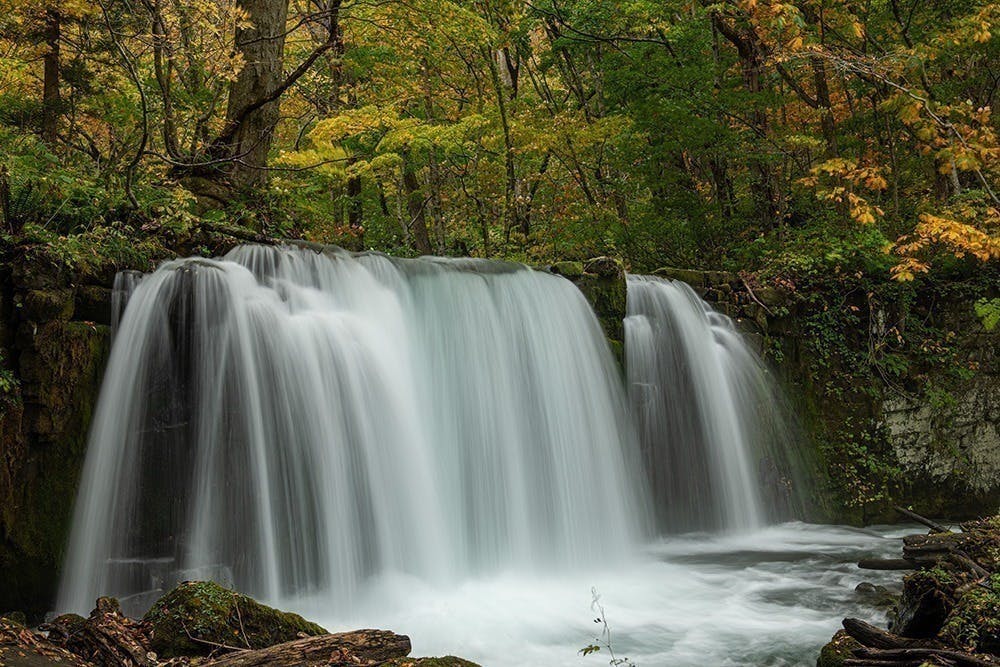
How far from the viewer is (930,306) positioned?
11.8 metres

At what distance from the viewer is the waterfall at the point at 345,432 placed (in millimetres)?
6152

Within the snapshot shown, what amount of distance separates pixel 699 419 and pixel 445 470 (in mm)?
4061

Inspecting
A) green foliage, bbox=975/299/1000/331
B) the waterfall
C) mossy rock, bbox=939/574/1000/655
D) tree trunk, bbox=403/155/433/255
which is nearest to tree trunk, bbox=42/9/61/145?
the waterfall

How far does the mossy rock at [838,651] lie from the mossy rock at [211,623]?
307cm

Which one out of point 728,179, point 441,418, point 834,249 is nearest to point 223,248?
point 441,418

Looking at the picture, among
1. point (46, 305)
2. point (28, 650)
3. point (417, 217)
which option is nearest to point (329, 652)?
point (28, 650)

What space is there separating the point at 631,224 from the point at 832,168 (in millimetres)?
5133

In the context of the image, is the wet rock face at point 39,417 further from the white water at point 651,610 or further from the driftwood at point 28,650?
the white water at point 651,610

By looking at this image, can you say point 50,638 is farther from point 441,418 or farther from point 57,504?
point 441,418

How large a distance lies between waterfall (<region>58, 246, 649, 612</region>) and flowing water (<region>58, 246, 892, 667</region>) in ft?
0.07

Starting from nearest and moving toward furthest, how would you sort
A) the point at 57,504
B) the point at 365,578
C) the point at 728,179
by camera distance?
the point at 57,504 < the point at 365,578 < the point at 728,179

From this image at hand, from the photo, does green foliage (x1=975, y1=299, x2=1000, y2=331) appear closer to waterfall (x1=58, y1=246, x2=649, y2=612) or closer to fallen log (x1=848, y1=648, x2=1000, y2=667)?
waterfall (x1=58, y1=246, x2=649, y2=612)

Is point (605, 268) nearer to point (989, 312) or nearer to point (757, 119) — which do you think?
point (989, 312)

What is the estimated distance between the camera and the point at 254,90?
1068cm
